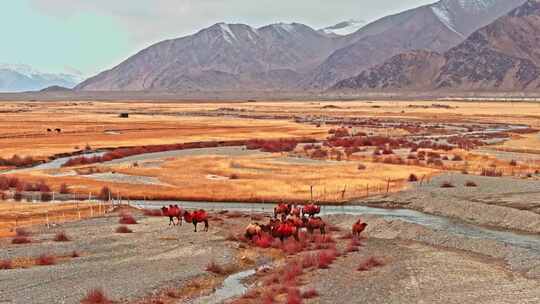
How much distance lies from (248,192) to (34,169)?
2484 cm

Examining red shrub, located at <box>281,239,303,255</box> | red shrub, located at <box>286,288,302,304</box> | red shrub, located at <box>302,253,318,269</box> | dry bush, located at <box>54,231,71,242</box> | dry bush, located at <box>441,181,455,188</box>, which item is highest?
dry bush, located at <box>441,181,455,188</box>

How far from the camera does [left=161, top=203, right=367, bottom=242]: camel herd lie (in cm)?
3522

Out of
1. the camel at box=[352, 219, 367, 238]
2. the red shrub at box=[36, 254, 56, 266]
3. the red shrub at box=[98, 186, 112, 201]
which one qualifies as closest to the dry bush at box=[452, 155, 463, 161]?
the red shrub at box=[98, 186, 112, 201]

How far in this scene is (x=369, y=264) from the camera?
29.7 meters

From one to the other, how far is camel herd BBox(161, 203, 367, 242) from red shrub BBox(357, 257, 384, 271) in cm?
553

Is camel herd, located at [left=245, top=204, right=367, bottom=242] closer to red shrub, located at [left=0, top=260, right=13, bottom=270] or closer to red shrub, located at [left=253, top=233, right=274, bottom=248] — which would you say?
red shrub, located at [left=253, top=233, right=274, bottom=248]

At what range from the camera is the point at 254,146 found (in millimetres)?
84375

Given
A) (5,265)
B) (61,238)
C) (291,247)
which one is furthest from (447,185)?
(5,265)

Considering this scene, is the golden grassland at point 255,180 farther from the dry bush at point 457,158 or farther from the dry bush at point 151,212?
the dry bush at point 457,158

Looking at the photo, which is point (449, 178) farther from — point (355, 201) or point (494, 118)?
point (494, 118)

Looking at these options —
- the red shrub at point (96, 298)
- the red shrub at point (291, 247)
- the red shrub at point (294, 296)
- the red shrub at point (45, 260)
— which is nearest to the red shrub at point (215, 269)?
the red shrub at point (294, 296)

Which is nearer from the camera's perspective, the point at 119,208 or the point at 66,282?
the point at 66,282

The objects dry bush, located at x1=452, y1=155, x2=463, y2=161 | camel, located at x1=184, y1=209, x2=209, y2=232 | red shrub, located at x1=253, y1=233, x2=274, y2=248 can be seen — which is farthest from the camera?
dry bush, located at x1=452, y1=155, x2=463, y2=161

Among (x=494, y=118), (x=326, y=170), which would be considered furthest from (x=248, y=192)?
(x=494, y=118)
